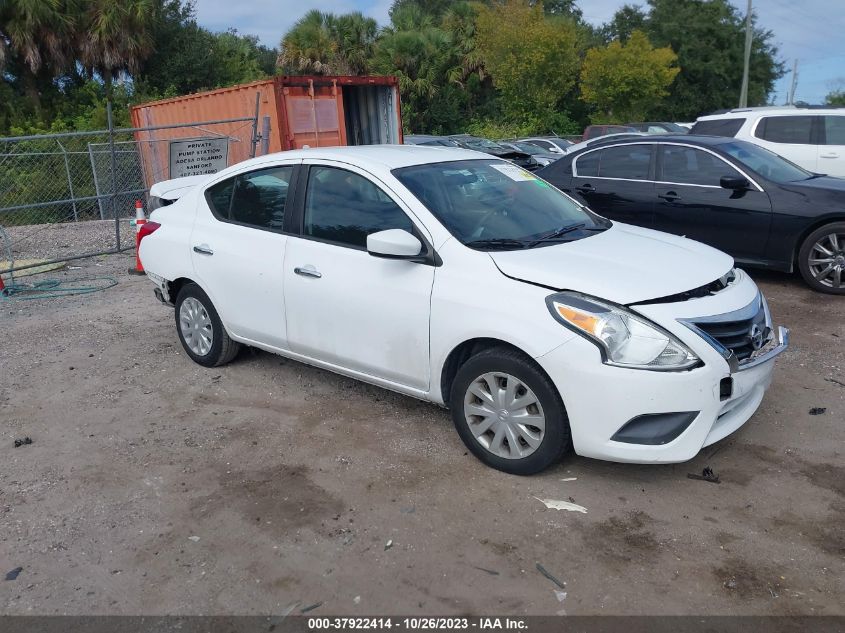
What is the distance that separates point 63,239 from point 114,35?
17.5 metres

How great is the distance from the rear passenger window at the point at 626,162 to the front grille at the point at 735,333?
4.53m

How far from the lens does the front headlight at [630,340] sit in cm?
355

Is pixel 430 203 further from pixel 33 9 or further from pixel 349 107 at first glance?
pixel 33 9

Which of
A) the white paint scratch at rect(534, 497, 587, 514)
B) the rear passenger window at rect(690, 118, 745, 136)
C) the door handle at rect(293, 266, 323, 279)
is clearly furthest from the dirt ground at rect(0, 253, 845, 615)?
the rear passenger window at rect(690, 118, 745, 136)

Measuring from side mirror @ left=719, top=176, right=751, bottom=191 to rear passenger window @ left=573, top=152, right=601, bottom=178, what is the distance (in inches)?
57.9

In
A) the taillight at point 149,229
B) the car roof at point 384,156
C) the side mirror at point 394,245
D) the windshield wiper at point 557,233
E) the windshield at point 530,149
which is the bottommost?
the windshield at point 530,149

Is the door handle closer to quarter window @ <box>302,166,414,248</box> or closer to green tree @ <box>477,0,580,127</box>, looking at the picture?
quarter window @ <box>302,166,414,248</box>

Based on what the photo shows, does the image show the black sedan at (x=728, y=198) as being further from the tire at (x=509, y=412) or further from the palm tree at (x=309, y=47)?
the palm tree at (x=309, y=47)

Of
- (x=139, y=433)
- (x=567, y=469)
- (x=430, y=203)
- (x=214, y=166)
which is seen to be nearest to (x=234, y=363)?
→ (x=139, y=433)

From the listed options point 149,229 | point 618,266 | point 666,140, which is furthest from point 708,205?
point 149,229

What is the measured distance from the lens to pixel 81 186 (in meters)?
14.9

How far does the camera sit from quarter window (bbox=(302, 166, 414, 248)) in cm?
442

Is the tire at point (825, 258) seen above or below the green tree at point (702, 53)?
below

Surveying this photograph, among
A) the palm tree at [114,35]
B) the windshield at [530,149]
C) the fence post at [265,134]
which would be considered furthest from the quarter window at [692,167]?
the palm tree at [114,35]
